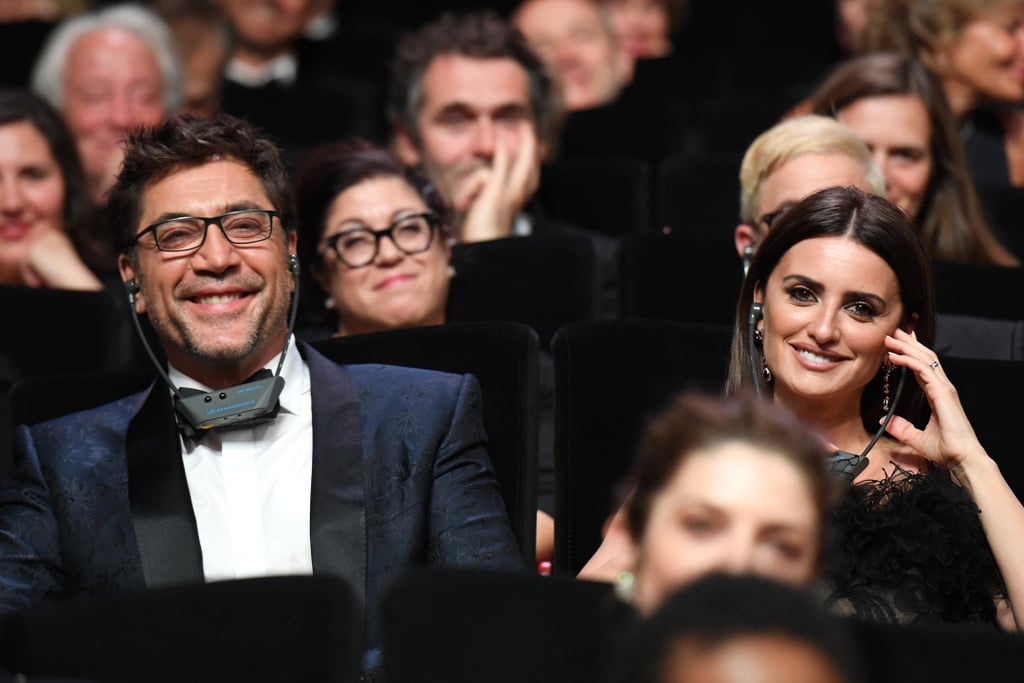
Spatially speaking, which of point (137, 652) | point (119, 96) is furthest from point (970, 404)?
point (119, 96)

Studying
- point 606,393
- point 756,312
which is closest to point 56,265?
point 606,393

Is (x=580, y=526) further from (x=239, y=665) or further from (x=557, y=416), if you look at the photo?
(x=239, y=665)

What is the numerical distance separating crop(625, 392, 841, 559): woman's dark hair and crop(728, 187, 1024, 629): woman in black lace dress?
17.9 inches

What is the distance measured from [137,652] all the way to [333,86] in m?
3.01

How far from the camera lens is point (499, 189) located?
125 inches

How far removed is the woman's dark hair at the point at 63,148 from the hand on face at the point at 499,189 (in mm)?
763

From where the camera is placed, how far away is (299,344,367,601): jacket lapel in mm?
2000

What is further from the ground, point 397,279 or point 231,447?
point 397,279

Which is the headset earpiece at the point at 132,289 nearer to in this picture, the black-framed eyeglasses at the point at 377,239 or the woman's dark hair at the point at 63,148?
the black-framed eyeglasses at the point at 377,239

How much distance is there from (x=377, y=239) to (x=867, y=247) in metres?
0.96

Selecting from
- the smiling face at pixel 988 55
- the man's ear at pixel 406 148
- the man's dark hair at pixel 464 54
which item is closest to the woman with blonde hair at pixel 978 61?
the smiling face at pixel 988 55

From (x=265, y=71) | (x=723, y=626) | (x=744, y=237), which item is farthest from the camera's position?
(x=265, y=71)

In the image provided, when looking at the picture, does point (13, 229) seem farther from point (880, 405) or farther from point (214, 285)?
point (880, 405)

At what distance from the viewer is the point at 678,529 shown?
1378mm
